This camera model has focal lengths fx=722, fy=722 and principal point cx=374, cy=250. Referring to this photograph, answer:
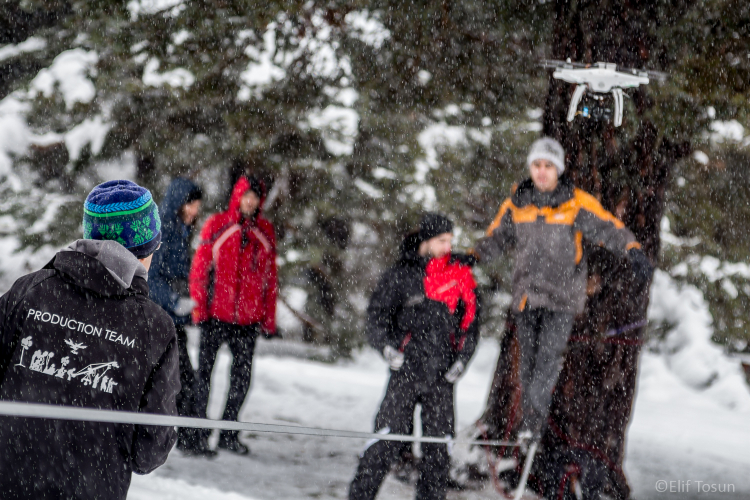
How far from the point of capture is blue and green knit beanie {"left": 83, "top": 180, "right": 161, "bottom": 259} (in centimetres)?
215

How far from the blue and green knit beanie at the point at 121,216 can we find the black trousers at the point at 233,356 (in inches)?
143

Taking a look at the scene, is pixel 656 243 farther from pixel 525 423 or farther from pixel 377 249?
pixel 377 249

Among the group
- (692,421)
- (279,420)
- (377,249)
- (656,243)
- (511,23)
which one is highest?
(511,23)

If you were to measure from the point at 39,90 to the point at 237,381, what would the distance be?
4.58 m

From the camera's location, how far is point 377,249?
11.4m

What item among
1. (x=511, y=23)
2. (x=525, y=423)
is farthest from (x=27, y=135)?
(x=525, y=423)

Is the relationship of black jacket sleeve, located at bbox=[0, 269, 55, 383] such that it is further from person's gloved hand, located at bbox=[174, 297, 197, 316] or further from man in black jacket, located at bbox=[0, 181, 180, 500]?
person's gloved hand, located at bbox=[174, 297, 197, 316]

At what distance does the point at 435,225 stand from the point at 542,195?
0.81 metres

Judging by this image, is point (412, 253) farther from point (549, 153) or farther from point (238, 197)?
point (238, 197)

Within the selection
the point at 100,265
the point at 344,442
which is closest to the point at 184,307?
the point at 344,442

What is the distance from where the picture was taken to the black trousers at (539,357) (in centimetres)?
486

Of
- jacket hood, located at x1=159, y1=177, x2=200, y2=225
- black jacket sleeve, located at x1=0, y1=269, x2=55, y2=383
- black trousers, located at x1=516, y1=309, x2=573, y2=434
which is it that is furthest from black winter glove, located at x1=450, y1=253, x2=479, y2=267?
black jacket sleeve, located at x1=0, y1=269, x2=55, y2=383

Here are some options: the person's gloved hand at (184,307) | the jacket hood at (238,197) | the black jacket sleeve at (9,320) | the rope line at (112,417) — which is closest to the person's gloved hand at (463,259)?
the jacket hood at (238,197)

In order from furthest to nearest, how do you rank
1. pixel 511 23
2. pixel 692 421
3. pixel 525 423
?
pixel 692 421, pixel 511 23, pixel 525 423
